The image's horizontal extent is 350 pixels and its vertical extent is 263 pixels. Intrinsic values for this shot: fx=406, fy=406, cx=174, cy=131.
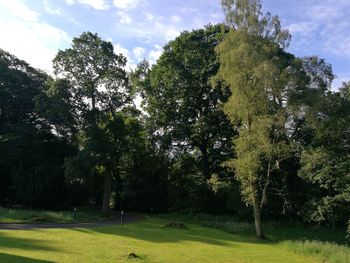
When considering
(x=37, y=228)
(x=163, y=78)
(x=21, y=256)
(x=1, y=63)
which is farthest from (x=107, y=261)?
(x=1, y=63)

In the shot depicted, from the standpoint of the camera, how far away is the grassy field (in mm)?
14625

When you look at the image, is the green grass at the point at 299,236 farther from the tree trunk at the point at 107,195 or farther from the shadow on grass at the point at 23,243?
the shadow on grass at the point at 23,243

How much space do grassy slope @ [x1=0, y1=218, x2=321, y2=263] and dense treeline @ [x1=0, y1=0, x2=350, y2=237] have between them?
22.0ft

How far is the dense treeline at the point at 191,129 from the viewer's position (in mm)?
26875

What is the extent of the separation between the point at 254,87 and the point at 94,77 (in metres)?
18.8

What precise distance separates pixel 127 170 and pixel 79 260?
3417 cm

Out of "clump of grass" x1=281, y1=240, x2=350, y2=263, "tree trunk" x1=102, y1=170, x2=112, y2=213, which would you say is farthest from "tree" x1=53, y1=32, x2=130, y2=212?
"clump of grass" x1=281, y1=240, x2=350, y2=263

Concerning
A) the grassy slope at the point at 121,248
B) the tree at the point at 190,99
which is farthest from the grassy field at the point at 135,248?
the tree at the point at 190,99

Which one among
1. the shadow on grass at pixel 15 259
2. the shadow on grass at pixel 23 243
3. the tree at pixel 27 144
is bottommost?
the shadow on grass at pixel 15 259

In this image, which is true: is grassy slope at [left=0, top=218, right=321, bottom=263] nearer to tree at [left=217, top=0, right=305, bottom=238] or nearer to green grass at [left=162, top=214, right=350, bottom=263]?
green grass at [left=162, top=214, right=350, bottom=263]

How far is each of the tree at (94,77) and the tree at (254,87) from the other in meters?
14.8

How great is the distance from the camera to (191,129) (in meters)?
42.2

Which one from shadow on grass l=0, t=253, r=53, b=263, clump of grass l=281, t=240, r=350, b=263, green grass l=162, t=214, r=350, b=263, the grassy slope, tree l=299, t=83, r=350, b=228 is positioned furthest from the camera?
tree l=299, t=83, r=350, b=228

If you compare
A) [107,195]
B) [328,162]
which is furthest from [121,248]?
[107,195]
